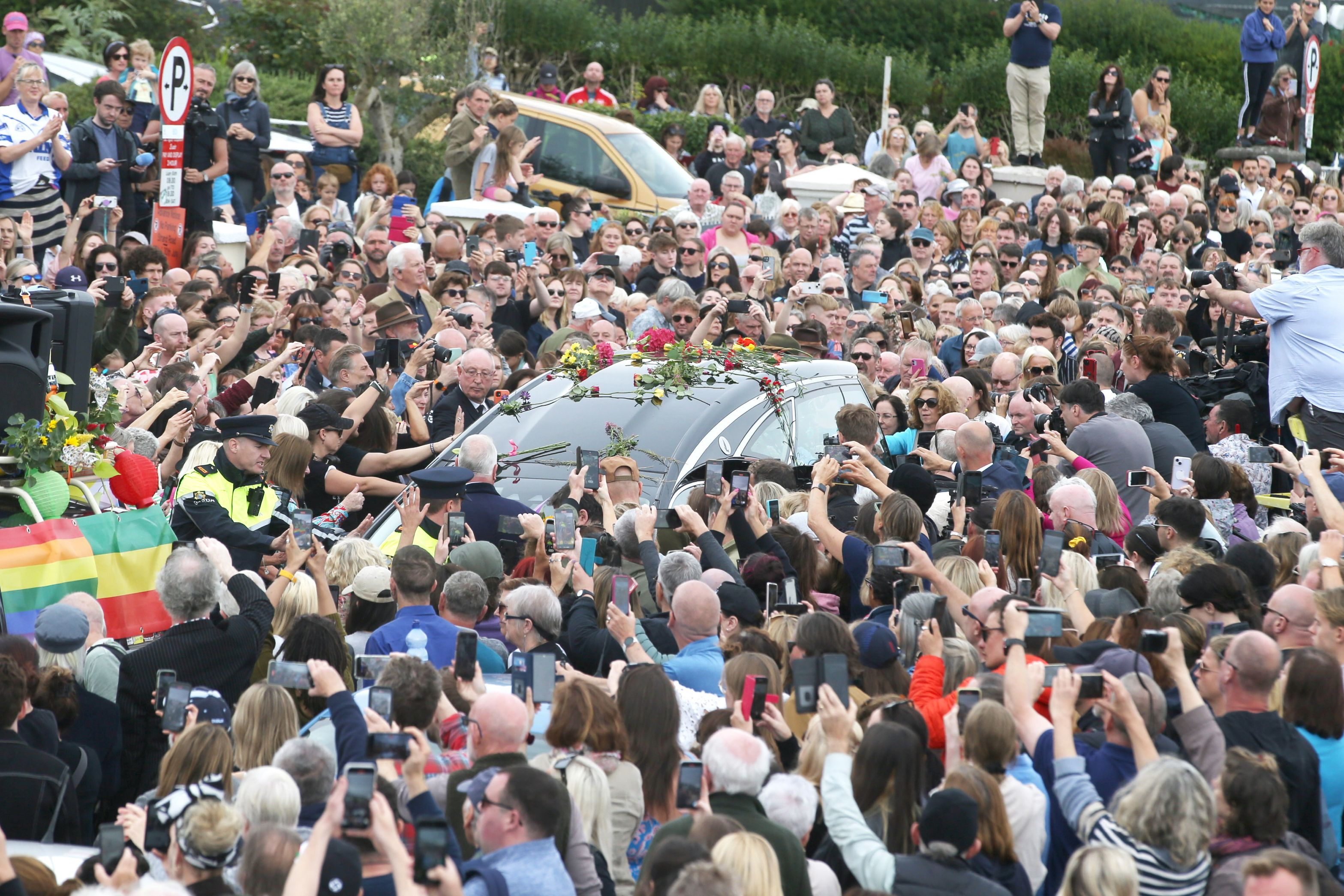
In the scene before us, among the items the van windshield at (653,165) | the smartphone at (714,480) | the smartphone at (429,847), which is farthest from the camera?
the van windshield at (653,165)

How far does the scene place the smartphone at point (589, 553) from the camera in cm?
813

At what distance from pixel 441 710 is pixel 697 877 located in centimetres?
174

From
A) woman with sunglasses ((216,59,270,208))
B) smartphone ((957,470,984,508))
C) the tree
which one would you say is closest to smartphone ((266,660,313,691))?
smartphone ((957,470,984,508))

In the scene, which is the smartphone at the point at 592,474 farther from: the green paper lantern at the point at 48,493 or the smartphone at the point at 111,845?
the smartphone at the point at 111,845

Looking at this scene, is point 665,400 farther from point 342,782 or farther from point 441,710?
point 342,782

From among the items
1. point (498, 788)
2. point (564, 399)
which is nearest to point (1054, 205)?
point (564, 399)

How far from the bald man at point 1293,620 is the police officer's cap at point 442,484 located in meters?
3.96

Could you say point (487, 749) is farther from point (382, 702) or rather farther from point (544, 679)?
point (544, 679)

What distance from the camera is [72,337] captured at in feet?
27.8

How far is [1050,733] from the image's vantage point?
5.56 metres

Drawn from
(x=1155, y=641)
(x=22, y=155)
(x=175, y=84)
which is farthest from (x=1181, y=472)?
(x=22, y=155)

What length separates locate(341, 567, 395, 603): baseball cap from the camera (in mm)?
7328

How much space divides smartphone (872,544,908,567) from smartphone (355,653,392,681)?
220 cm

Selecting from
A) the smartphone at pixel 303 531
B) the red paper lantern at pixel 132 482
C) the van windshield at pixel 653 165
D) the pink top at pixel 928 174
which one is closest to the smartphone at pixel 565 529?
the smartphone at pixel 303 531
